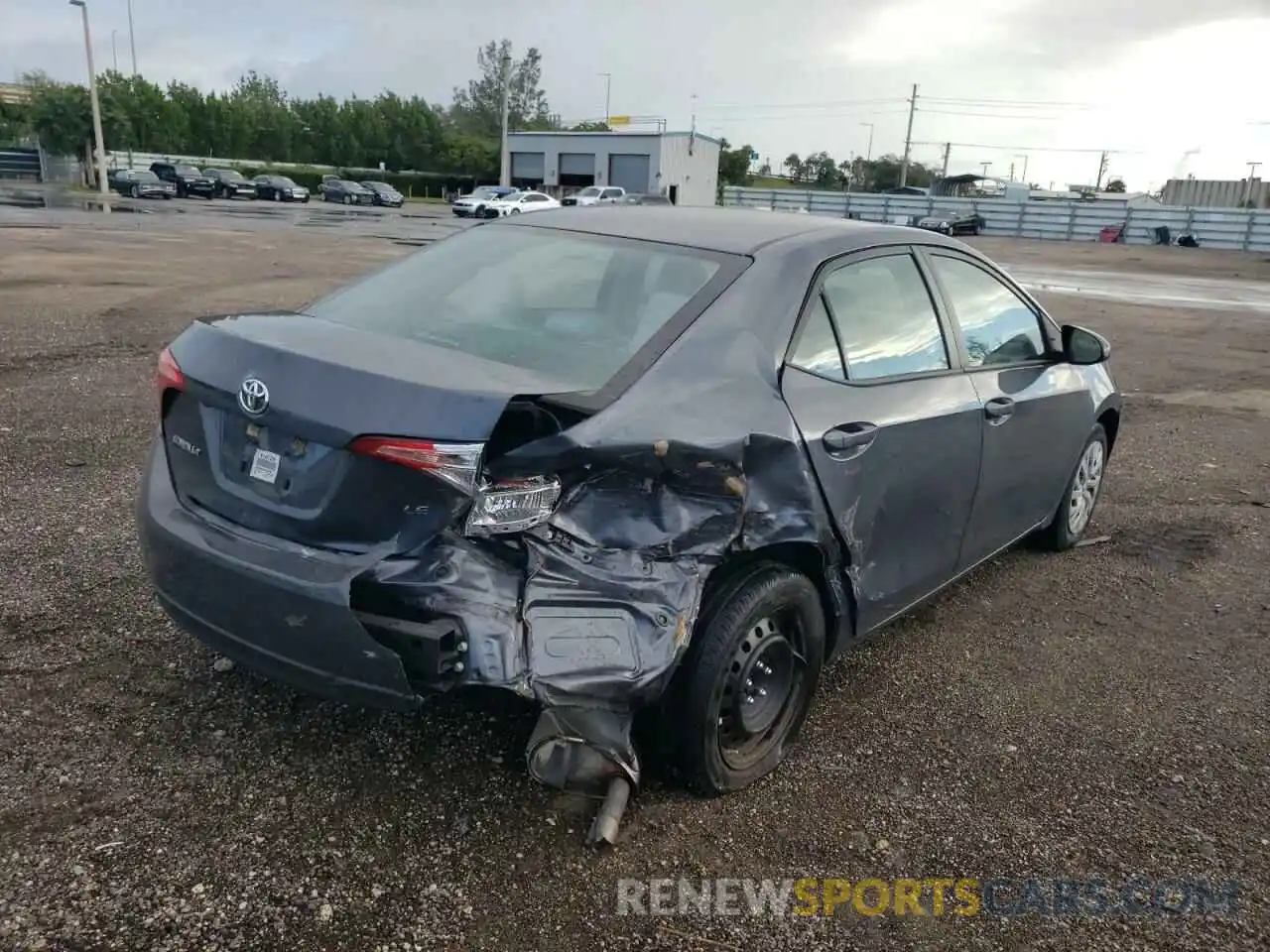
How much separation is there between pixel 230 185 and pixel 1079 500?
55353mm

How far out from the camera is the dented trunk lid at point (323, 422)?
244 cm

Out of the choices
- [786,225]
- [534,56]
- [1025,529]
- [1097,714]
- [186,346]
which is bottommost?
[1097,714]

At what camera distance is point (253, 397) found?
260 cm

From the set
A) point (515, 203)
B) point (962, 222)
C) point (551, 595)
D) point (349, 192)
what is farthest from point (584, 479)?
point (349, 192)

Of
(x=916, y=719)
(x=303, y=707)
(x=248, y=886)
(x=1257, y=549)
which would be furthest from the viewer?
(x=1257, y=549)

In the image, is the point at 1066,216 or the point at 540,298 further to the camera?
the point at 1066,216

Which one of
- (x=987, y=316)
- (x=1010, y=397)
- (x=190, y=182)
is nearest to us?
(x=1010, y=397)

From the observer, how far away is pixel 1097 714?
143 inches

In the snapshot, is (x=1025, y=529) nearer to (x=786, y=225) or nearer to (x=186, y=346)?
(x=786, y=225)

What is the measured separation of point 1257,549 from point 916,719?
10.4ft

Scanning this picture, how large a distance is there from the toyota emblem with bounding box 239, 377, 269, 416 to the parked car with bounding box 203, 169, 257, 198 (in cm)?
5594

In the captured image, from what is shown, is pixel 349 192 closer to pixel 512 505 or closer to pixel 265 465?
pixel 265 465

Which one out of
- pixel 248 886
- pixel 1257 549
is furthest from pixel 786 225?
pixel 1257 549

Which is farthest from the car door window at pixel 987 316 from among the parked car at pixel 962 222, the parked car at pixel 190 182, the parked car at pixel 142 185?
the parked car at pixel 190 182
